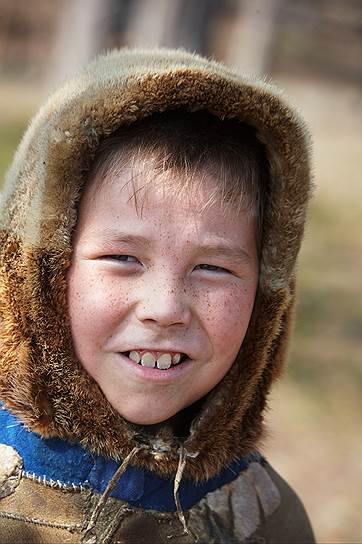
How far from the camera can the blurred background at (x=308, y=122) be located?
4867 millimetres

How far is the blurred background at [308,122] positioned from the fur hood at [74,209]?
313 mm

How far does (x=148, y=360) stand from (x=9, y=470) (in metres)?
0.41

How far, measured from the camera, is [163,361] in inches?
89.1

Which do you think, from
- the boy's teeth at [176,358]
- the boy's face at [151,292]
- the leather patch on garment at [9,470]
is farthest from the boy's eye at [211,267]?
the leather patch on garment at [9,470]

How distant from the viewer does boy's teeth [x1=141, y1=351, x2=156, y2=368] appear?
225 centimetres

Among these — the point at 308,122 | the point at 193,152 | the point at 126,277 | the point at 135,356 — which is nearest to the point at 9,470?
the point at 135,356

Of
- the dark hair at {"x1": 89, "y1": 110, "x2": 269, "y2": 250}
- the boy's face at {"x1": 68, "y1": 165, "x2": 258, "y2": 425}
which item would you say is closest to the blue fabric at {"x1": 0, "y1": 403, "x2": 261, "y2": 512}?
the boy's face at {"x1": 68, "y1": 165, "x2": 258, "y2": 425}

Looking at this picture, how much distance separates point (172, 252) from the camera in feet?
7.33

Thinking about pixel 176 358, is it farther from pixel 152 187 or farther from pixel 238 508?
pixel 238 508

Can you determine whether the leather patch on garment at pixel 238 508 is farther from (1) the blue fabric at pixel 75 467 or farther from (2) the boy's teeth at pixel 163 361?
(2) the boy's teeth at pixel 163 361

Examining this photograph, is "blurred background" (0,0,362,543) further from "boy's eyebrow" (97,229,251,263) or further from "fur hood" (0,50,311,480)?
"boy's eyebrow" (97,229,251,263)

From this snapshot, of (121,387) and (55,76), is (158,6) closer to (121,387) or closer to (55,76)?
(55,76)

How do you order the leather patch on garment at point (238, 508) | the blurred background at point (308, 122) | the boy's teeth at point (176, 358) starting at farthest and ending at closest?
the blurred background at point (308, 122) → the leather patch on garment at point (238, 508) → the boy's teeth at point (176, 358)

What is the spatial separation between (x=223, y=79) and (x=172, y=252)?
0.43m
